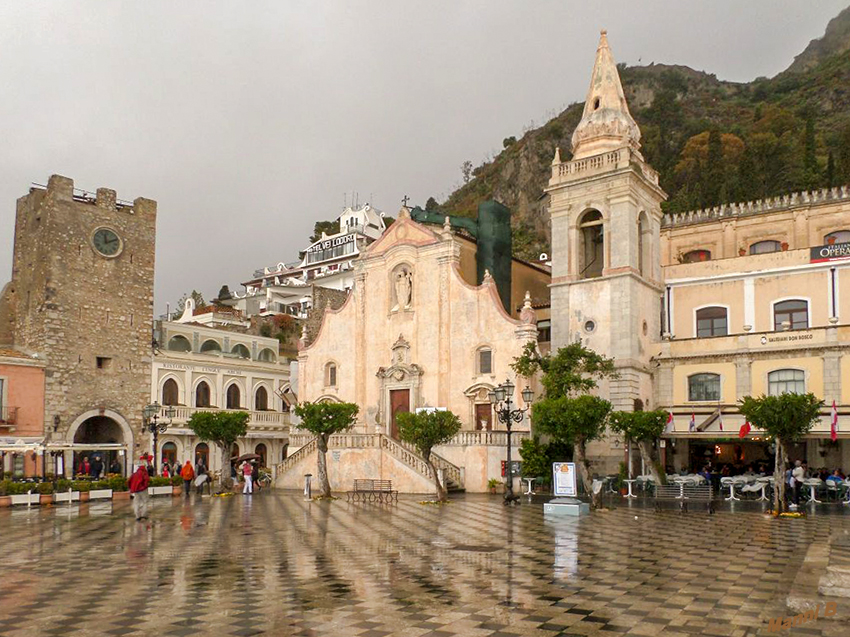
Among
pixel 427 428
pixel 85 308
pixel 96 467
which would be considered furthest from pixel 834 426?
pixel 85 308

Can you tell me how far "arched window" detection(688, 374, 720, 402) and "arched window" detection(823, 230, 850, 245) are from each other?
12.1 meters

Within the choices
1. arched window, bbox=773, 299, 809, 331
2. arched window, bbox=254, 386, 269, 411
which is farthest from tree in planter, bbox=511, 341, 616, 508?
arched window, bbox=254, 386, 269, 411

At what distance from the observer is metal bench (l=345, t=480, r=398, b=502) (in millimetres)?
30938

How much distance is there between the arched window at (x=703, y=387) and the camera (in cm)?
3541

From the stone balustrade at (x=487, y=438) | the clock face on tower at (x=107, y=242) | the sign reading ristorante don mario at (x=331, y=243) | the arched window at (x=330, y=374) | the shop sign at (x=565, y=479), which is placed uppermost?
the sign reading ristorante don mario at (x=331, y=243)

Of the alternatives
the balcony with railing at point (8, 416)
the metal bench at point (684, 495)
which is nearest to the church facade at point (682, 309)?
the metal bench at point (684, 495)

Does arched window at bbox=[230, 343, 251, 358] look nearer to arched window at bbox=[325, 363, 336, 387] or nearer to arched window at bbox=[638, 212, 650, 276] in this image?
arched window at bbox=[325, 363, 336, 387]

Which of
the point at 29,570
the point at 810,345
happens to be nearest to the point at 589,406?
the point at 810,345

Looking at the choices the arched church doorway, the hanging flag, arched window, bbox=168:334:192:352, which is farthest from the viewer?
arched window, bbox=168:334:192:352

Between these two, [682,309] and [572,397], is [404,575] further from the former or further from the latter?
[682,309]

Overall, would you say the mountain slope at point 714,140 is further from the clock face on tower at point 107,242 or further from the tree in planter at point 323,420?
the tree in planter at point 323,420

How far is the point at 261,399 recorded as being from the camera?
172 feet

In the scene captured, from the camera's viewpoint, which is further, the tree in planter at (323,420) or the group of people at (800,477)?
the tree in planter at (323,420)

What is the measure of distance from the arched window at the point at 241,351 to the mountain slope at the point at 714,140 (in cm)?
2965
